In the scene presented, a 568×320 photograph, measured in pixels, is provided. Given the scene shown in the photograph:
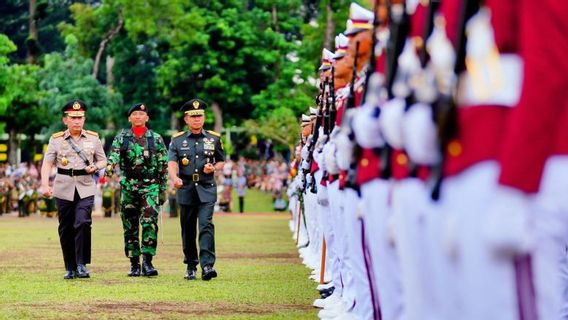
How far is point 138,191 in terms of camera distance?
16578 millimetres

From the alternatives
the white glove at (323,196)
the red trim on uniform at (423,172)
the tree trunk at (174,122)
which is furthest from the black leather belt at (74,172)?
the tree trunk at (174,122)

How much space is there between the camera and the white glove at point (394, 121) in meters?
6.09

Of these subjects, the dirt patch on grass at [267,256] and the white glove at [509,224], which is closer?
the white glove at [509,224]

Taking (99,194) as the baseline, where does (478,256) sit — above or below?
above

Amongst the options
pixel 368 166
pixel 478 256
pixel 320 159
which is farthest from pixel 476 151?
pixel 320 159

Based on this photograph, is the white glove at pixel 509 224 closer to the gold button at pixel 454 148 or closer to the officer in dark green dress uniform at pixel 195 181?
the gold button at pixel 454 148

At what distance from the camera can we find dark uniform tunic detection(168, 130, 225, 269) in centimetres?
1603

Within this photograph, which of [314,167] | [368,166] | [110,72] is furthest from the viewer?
[110,72]

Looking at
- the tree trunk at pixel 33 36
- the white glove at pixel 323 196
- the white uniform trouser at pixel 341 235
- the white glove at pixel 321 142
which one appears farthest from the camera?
the tree trunk at pixel 33 36

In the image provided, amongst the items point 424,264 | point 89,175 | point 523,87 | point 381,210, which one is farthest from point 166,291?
point 523,87

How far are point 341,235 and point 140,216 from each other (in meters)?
6.03

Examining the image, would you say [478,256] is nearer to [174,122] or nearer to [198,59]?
[198,59]

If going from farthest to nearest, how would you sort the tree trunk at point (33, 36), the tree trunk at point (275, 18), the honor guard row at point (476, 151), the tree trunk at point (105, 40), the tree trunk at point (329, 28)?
1. the tree trunk at point (33, 36)
2. the tree trunk at point (275, 18)
3. the tree trunk at point (105, 40)
4. the tree trunk at point (329, 28)
5. the honor guard row at point (476, 151)

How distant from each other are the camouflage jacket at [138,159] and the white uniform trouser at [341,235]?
5281 mm
